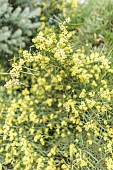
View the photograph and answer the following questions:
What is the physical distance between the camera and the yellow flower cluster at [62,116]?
1981mm

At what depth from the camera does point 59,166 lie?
6.97 ft

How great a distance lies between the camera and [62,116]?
222 cm

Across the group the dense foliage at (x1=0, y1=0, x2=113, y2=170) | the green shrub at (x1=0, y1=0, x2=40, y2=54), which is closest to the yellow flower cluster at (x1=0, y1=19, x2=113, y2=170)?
the dense foliage at (x1=0, y1=0, x2=113, y2=170)

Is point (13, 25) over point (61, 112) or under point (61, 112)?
over

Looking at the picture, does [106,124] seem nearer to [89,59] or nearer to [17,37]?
[89,59]

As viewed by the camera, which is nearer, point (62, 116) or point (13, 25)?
point (62, 116)

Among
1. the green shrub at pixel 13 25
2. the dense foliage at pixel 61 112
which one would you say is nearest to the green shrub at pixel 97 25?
the dense foliage at pixel 61 112

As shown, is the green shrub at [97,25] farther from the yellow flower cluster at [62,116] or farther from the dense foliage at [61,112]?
the yellow flower cluster at [62,116]

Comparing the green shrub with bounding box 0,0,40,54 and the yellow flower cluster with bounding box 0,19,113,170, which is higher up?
the green shrub with bounding box 0,0,40,54

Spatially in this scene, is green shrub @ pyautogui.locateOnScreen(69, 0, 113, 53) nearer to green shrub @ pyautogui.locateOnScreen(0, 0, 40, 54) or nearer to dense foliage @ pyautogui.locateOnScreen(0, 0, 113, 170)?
dense foliage @ pyautogui.locateOnScreen(0, 0, 113, 170)

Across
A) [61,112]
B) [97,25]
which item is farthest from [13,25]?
[61,112]

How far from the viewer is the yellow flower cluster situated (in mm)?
1981

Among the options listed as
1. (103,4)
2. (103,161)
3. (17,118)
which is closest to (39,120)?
(17,118)

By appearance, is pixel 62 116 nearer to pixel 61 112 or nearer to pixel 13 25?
pixel 61 112
